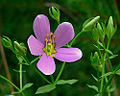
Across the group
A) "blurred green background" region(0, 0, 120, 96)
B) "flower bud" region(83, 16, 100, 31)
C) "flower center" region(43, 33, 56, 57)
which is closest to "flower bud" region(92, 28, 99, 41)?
"flower bud" region(83, 16, 100, 31)

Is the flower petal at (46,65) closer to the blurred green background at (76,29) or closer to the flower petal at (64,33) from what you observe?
the flower petal at (64,33)

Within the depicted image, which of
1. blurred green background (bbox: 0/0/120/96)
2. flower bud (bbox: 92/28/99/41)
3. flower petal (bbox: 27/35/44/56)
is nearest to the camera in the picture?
flower petal (bbox: 27/35/44/56)

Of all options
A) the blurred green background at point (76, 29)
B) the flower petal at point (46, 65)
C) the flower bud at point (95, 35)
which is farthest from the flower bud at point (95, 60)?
the blurred green background at point (76, 29)

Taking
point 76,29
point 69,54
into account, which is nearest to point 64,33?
point 69,54

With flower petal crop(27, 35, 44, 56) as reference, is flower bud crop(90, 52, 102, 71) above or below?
below

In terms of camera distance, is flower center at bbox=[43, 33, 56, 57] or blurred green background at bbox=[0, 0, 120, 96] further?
blurred green background at bbox=[0, 0, 120, 96]

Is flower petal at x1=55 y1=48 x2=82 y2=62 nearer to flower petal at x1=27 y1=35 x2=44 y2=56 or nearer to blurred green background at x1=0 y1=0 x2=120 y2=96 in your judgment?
flower petal at x1=27 y1=35 x2=44 y2=56
